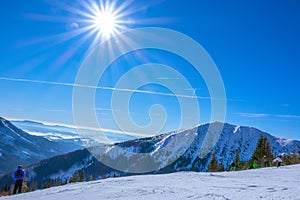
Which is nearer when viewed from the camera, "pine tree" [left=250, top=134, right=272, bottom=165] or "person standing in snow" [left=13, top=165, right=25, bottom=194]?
"person standing in snow" [left=13, top=165, right=25, bottom=194]

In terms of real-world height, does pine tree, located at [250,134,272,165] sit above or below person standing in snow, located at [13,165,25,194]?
above

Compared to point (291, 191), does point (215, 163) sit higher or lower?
higher

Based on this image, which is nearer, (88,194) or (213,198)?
(213,198)

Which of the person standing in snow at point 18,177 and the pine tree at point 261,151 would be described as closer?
the person standing in snow at point 18,177

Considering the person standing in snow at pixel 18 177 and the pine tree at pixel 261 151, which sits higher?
the pine tree at pixel 261 151

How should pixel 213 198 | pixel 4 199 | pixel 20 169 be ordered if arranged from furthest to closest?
1. pixel 20 169
2. pixel 4 199
3. pixel 213 198

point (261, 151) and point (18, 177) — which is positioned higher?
point (261, 151)

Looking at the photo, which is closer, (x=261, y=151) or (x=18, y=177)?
(x=18, y=177)

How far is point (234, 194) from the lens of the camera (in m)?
10.7

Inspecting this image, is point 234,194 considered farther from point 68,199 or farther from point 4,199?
A: point 4,199

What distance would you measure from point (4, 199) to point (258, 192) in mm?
12771

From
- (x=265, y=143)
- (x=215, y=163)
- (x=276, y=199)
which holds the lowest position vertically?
(x=276, y=199)

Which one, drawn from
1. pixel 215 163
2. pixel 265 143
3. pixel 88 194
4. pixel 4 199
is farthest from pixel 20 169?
pixel 265 143

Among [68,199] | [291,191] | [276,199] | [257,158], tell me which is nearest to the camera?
[276,199]
